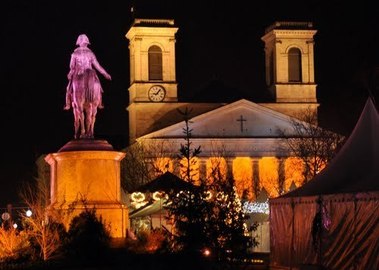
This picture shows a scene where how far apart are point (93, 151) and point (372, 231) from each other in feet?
32.2

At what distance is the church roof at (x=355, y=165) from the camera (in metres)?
23.6

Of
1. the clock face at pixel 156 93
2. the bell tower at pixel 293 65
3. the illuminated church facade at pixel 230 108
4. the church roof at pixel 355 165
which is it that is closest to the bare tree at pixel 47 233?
the church roof at pixel 355 165

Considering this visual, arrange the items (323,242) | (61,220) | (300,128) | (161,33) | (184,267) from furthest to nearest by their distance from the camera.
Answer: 1. (161,33)
2. (300,128)
3. (61,220)
4. (323,242)
5. (184,267)

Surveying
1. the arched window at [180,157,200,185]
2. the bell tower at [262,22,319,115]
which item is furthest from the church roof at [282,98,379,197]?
the bell tower at [262,22,319,115]

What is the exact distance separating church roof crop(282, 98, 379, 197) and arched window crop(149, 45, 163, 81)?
203ft

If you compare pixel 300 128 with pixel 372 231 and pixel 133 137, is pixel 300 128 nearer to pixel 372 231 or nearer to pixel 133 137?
pixel 133 137

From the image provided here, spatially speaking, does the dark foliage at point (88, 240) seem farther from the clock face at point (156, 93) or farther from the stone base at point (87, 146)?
the clock face at point (156, 93)

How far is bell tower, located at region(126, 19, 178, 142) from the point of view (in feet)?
285

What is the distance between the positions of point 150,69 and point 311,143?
20.7 meters

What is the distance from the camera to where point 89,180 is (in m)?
29.3

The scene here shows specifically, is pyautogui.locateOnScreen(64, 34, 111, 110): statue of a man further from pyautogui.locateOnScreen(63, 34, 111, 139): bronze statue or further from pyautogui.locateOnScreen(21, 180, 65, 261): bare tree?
pyautogui.locateOnScreen(21, 180, 65, 261): bare tree

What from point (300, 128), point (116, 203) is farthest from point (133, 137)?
point (116, 203)

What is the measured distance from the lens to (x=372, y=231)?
854 inches

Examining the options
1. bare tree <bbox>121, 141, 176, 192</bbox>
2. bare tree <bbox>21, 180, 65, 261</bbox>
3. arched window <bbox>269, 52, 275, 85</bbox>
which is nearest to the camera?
bare tree <bbox>21, 180, 65, 261</bbox>
